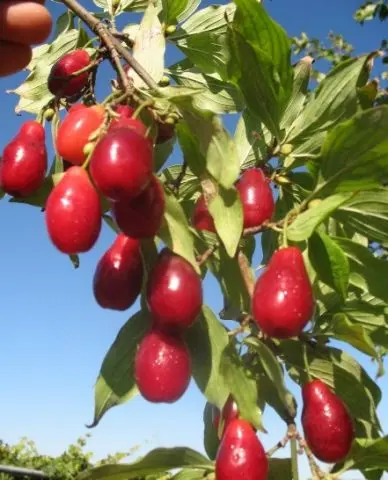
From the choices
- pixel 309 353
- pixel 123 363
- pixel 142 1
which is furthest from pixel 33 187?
pixel 142 1

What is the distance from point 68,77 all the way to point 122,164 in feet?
1.43

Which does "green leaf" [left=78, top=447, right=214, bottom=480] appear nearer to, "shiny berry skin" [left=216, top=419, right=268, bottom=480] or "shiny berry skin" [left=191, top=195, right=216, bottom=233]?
"shiny berry skin" [left=216, top=419, right=268, bottom=480]

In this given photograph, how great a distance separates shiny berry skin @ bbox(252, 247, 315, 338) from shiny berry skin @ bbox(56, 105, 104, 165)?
0.32 meters

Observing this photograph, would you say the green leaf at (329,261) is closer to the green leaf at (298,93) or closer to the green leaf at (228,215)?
the green leaf at (228,215)

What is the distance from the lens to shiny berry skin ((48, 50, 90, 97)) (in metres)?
1.27

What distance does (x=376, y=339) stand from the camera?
121 centimetres

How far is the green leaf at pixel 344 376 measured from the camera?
117 centimetres

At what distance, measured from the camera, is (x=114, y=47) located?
1.16 metres

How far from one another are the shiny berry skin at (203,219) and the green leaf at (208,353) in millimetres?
120

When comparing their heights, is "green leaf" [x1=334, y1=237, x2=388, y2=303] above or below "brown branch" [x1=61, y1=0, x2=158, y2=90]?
below

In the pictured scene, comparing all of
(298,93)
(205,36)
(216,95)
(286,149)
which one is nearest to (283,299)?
(286,149)

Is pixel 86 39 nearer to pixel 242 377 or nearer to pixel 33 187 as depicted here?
pixel 33 187

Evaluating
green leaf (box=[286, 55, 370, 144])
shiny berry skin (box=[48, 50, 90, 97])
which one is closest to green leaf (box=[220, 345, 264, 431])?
green leaf (box=[286, 55, 370, 144])

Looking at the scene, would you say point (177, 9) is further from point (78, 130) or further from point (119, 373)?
point (119, 373)
